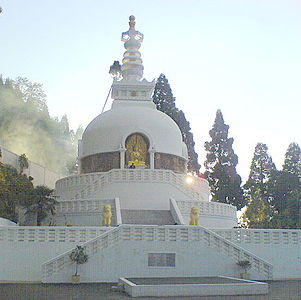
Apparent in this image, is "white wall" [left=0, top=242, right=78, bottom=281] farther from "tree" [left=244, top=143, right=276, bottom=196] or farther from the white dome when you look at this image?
"tree" [left=244, top=143, right=276, bottom=196]

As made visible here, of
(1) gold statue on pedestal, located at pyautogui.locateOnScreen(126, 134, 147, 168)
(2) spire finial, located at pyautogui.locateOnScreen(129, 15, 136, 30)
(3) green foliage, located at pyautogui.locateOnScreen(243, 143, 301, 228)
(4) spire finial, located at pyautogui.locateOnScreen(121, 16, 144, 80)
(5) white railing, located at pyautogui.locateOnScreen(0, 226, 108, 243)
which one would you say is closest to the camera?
(5) white railing, located at pyautogui.locateOnScreen(0, 226, 108, 243)

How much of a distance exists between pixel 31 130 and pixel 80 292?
58.0m

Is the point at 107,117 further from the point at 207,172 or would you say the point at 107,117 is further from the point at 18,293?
the point at 18,293

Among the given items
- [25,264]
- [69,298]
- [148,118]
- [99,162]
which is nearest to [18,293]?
[69,298]

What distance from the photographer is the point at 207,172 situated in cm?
4716

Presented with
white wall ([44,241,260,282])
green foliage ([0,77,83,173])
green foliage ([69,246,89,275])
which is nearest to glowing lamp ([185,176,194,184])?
white wall ([44,241,260,282])

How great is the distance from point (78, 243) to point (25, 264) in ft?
6.80

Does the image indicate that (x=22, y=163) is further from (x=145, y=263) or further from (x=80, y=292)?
(x=80, y=292)

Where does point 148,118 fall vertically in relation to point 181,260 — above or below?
above

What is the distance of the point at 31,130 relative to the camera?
231ft

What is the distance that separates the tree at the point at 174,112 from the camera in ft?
153

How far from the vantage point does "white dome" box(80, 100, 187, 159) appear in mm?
32562

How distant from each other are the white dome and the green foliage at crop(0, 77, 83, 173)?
3305 centimetres

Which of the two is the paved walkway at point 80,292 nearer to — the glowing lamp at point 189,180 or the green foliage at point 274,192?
the glowing lamp at point 189,180
